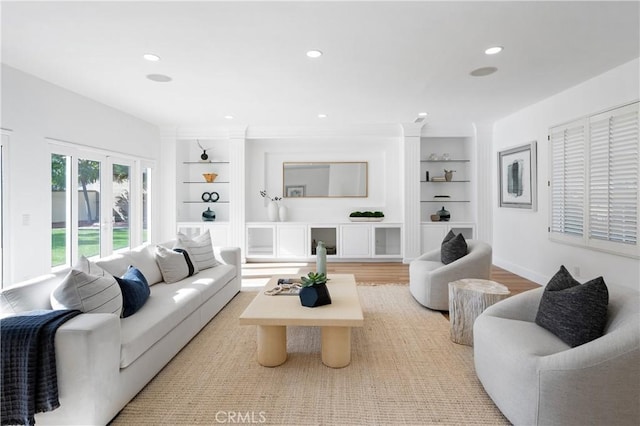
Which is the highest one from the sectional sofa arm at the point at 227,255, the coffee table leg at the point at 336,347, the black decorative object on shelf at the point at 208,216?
the black decorative object on shelf at the point at 208,216

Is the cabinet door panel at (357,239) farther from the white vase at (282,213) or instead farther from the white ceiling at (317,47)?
the white ceiling at (317,47)

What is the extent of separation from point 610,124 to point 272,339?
12.7 feet

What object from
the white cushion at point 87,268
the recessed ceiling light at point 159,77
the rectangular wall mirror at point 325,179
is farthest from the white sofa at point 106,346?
the rectangular wall mirror at point 325,179

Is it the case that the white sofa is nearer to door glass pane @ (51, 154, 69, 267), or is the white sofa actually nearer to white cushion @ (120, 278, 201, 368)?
white cushion @ (120, 278, 201, 368)

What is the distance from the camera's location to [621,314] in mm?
1831

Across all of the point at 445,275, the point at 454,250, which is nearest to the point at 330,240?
the point at 454,250

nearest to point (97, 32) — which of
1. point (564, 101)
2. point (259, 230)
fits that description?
point (259, 230)

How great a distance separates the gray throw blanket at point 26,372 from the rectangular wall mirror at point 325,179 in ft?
17.4

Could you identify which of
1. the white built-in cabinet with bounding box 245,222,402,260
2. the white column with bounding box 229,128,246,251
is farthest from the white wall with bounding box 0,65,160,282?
the white built-in cabinet with bounding box 245,222,402,260

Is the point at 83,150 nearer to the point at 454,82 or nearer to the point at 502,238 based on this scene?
the point at 454,82

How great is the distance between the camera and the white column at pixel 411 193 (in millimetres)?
6242

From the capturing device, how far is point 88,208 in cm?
465

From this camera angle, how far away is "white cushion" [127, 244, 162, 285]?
3.21m

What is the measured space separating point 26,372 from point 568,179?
5.16m
